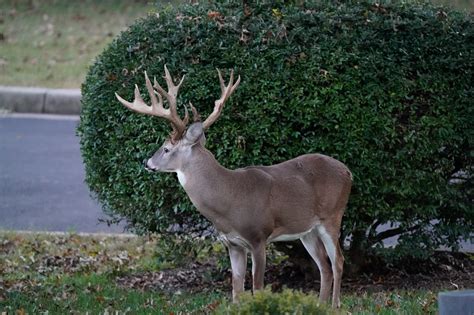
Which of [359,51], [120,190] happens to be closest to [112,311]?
[120,190]

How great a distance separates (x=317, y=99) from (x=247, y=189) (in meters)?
1.01

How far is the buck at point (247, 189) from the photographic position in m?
7.26

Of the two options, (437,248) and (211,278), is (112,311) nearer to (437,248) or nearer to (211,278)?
(211,278)

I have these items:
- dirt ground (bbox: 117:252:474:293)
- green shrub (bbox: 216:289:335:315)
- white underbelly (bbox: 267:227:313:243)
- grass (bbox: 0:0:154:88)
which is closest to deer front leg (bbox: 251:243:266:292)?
white underbelly (bbox: 267:227:313:243)

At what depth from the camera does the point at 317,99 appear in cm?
795

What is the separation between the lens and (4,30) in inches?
819

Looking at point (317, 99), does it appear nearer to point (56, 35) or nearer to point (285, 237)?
point (285, 237)

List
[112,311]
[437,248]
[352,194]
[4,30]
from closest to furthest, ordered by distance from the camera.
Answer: [112,311]
[352,194]
[437,248]
[4,30]

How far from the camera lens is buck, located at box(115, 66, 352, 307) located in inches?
286

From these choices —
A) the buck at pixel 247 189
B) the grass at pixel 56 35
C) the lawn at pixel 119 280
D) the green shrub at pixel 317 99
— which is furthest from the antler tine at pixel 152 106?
the grass at pixel 56 35

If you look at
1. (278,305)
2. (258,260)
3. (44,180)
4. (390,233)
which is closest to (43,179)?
(44,180)

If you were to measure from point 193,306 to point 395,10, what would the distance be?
2650 mm

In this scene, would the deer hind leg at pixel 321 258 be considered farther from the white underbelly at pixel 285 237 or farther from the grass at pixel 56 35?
the grass at pixel 56 35

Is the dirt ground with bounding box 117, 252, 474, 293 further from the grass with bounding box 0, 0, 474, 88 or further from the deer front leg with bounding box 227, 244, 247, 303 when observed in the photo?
the grass with bounding box 0, 0, 474, 88
